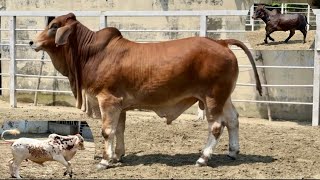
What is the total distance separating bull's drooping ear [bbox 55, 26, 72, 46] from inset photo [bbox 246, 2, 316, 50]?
15.6 ft

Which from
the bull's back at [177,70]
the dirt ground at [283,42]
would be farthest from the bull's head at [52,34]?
the dirt ground at [283,42]

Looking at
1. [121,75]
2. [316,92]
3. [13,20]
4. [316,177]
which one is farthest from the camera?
[13,20]

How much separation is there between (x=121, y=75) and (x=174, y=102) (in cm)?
65

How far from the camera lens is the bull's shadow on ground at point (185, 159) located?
22.6 feet

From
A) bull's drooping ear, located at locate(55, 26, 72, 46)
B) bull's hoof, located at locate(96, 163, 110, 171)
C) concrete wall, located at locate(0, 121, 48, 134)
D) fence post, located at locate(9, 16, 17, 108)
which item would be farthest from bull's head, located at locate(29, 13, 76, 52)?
fence post, located at locate(9, 16, 17, 108)

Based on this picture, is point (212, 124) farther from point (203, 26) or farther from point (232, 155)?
point (203, 26)

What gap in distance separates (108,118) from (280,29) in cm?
499

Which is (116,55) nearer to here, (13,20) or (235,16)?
(235,16)

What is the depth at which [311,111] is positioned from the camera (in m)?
10.7

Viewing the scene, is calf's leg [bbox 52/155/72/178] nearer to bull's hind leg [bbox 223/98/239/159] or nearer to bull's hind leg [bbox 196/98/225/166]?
bull's hind leg [bbox 196/98/225/166]

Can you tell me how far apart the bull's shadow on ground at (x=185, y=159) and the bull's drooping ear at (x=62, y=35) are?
4.92ft

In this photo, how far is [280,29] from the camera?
10.7 metres

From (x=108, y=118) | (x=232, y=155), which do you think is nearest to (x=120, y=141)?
(x=108, y=118)

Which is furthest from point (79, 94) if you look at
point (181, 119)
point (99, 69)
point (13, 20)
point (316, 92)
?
point (13, 20)
